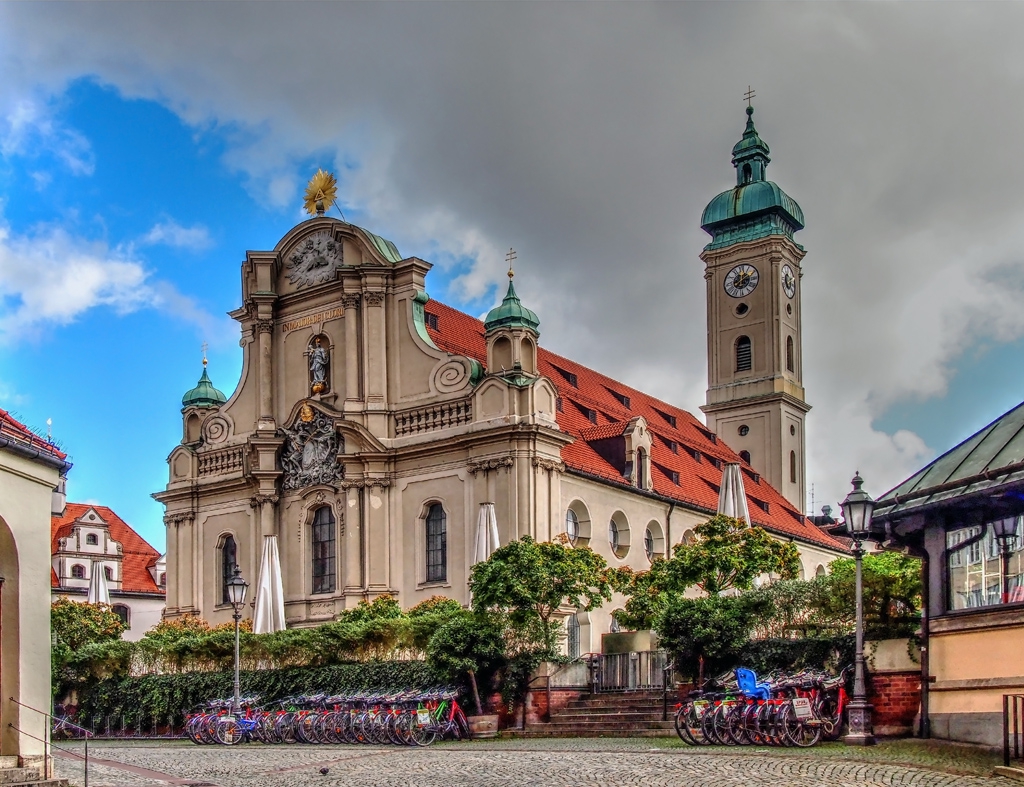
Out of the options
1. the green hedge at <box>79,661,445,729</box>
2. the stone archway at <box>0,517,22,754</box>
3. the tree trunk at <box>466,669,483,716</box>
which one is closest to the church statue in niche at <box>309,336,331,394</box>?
the green hedge at <box>79,661,445,729</box>

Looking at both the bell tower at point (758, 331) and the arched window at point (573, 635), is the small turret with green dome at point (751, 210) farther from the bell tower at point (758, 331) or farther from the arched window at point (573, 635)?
the arched window at point (573, 635)

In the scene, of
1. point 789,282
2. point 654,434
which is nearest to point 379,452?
point 654,434

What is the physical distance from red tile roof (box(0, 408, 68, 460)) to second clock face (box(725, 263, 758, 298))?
55.9 meters

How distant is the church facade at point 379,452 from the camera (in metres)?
43.9

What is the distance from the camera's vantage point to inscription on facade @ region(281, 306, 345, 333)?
1905 inches

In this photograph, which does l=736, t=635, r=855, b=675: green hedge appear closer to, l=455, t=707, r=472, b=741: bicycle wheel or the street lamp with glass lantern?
the street lamp with glass lantern

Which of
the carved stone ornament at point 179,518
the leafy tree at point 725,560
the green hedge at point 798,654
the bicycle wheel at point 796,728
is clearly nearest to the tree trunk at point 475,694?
the green hedge at point 798,654

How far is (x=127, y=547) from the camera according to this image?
7681 centimetres

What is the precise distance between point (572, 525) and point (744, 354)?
26916 millimetres

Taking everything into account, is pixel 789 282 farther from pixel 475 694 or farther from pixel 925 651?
pixel 925 651

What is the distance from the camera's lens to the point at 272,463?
4894 centimetres

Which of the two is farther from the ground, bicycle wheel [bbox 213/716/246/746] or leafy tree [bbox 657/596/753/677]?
leafy tree [bbox 657/596/753/677]

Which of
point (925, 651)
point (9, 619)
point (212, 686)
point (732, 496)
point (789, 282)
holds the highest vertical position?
point (789, 282)

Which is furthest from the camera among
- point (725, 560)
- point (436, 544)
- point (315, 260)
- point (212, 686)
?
point (315, 260)
